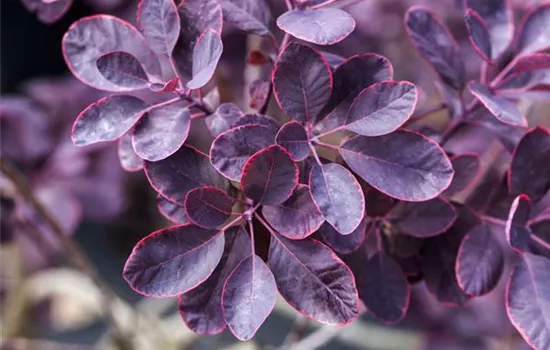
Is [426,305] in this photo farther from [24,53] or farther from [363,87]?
[24,53]

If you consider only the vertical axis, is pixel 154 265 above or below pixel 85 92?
above

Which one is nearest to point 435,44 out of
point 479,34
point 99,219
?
point 479,34

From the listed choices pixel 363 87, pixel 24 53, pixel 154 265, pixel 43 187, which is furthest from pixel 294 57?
pixel 24 53

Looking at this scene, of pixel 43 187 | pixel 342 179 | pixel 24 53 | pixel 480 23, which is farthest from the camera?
pixel 24 53

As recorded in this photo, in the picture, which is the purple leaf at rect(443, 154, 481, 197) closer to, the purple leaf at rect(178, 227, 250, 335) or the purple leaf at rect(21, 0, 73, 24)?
the purple leaf at rect(178, 227, 250, 335)

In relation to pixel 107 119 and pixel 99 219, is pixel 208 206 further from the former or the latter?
pixel 99 219

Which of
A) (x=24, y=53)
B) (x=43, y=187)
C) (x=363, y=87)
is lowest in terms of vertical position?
(x=24, y=53)

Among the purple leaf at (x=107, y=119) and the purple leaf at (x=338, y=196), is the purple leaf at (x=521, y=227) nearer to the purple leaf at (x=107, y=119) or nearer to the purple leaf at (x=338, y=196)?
the purple leaf at (x=338, y=196)
